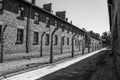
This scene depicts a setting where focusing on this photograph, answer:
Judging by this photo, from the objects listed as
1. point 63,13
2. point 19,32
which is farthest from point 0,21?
point 63,13

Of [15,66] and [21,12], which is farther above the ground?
[21,12]

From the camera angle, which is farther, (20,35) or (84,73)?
(20,35)

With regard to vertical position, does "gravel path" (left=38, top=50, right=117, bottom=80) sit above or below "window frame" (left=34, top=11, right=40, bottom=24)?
below

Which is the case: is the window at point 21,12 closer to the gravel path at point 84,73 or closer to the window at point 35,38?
the window at point 35,38

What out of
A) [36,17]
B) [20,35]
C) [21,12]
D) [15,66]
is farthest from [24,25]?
[15,66]

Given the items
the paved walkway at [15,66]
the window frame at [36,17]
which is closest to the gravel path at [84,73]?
the paved walkway at [15,66]

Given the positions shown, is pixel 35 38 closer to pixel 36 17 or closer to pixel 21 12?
pixel 36 17

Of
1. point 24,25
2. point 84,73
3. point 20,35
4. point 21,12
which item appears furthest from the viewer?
point 24,25

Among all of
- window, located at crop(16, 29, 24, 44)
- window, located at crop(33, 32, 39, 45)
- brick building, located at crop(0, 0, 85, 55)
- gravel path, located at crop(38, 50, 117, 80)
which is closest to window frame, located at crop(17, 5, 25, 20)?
brick building, located at crop(0, 0, 85, 55)

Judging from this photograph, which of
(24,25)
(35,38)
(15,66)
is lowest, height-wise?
(15,66)

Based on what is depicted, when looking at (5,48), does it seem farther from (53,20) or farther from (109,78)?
(53,20)

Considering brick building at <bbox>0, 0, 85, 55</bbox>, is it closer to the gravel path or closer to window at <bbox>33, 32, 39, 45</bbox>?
window at <bbox>33, 32, 39, 45</bbox>

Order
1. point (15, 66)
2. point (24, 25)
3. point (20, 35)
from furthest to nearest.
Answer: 1. point (24, 25)
2. point (20, 35)
3. point (15, 66)

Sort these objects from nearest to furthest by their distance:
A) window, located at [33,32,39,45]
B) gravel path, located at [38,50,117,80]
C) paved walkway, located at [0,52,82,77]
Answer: gravel path, located at [38,50,117,80]
paved walkway, located at [0,52,82,77]
window, located at [33,32,39,45]
